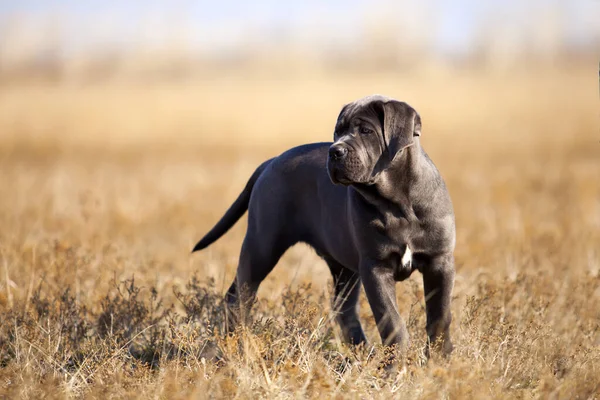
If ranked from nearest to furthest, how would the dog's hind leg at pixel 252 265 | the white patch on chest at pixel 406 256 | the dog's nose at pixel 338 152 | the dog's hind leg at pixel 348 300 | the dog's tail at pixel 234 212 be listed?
the dog's nose at pixel 338 152, the white patch on chest at pixel 406 256, the dog's hind leg at pixel 252 265, the dog's hind leg at pixel 348 300, the dog's tail at pixel 234 212

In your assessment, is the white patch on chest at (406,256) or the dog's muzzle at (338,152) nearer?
the dog's muzzle at (338,152)

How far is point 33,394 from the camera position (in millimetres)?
3781

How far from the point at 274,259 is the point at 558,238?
4211mm

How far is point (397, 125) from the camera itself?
13.0ft

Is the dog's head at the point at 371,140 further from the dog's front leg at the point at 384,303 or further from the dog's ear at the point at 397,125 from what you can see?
the dog's front leg at the point at 384,303

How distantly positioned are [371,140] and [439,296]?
3.26ft

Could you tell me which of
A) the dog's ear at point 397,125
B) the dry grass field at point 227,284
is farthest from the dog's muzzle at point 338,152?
the dry grass field at point 227,284

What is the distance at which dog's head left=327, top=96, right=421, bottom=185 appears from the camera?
3.89 m

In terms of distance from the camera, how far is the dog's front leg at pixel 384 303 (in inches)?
160

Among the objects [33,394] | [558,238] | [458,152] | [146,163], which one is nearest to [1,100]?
[146,163]

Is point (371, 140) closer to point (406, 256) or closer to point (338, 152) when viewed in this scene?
point (338, 152)

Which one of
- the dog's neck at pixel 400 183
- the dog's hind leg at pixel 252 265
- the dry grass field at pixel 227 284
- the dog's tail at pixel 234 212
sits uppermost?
the dog's neck at pixel 400 183

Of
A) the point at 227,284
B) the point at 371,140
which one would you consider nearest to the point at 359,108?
the point at 371,140

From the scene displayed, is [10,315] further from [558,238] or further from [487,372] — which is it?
[558,238]
